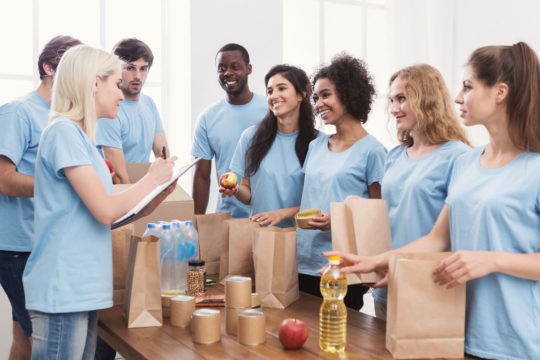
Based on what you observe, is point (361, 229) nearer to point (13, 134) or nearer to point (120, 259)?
point (120, 259)

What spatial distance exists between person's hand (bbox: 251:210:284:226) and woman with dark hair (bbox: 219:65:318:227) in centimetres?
6

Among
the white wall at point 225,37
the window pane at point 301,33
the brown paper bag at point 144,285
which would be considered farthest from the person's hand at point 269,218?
the window pane at point 301,33

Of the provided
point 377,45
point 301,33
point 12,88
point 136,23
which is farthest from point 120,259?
point 377,45

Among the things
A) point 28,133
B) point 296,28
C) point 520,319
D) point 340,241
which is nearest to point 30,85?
point 28,133

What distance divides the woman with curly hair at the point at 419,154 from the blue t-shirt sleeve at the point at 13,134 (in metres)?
1.29

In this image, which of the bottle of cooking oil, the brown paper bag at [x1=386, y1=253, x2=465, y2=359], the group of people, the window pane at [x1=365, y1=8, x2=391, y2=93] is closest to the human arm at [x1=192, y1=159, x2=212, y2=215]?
the group of people

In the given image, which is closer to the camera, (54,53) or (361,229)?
(361,229)

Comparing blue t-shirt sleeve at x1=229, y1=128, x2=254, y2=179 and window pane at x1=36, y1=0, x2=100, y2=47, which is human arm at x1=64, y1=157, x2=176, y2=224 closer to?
blue t-shirt sleeve at x1=229, y1=128, x2=254, y2=179

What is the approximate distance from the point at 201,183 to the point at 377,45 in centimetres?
280

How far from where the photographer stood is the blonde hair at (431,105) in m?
1.97

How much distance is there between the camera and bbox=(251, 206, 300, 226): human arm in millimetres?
2236

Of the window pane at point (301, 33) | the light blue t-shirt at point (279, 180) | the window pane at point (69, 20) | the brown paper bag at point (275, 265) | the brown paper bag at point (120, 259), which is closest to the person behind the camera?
the brown paper bag at point (275, 265)

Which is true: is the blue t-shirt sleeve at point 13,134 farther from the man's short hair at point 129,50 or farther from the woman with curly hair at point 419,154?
the woman with curly hair at point 419,154

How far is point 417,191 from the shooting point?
6.21ft
